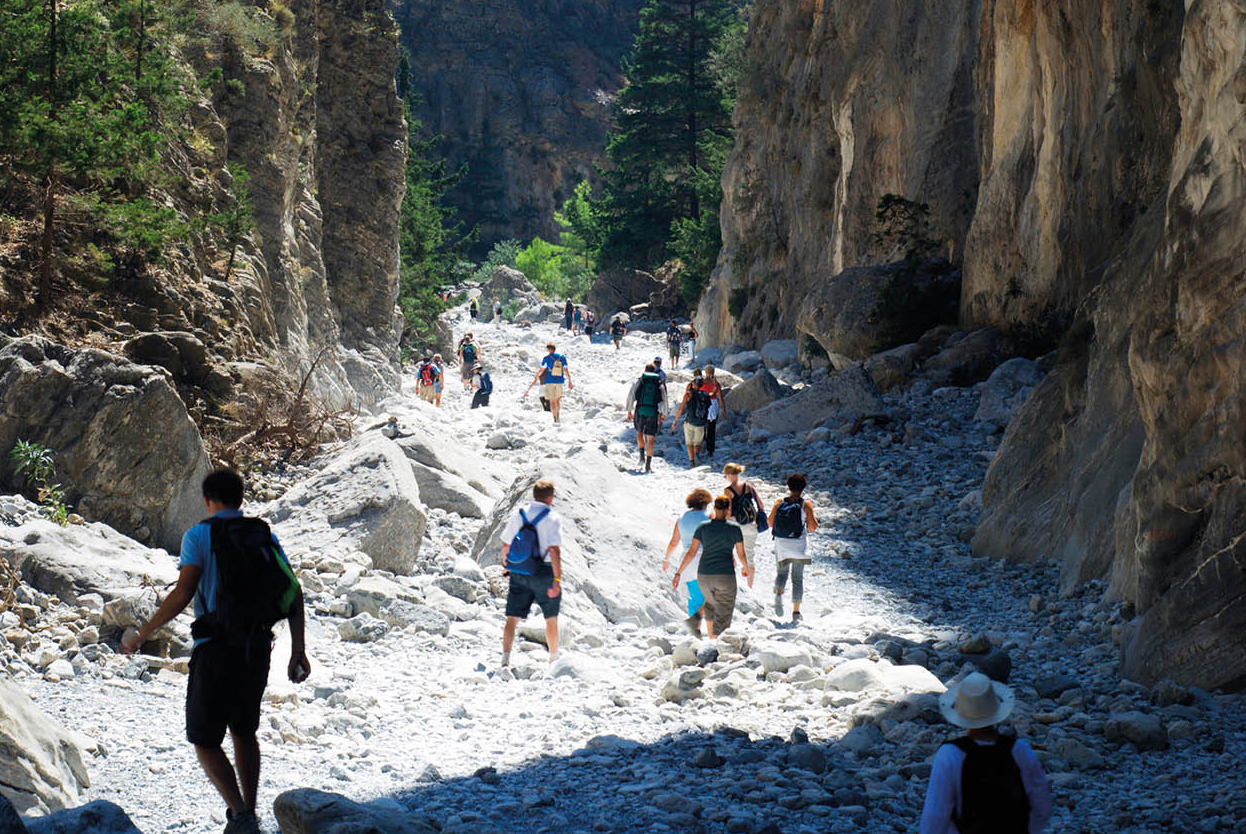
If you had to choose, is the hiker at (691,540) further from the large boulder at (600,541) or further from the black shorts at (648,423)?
the black shorts at (648,423)

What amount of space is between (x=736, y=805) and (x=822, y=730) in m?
1.52

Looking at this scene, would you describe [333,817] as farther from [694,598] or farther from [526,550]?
[694,598]

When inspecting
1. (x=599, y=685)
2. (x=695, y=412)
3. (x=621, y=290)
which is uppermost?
(x=621, y=290)

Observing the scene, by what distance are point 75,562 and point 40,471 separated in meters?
1.91

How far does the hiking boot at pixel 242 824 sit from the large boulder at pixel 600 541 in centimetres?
481

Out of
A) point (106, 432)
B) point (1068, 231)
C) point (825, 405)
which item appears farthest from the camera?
point (825, 405)

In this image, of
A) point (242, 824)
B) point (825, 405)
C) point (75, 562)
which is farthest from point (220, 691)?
point (825, 405)

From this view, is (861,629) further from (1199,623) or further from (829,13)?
(829,13)

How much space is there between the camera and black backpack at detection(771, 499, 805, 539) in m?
10.2

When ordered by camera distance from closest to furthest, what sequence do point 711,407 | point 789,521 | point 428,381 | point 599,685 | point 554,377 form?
point 599,685, point 789,521, point 711,407, point 554,377, point 428,381

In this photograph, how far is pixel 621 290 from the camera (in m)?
55.8

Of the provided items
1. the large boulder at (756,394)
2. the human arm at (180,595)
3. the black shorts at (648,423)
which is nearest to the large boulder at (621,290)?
the large boulder at (756,394)

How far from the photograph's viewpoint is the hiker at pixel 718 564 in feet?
29.2

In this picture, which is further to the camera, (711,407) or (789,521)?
(711,407)
